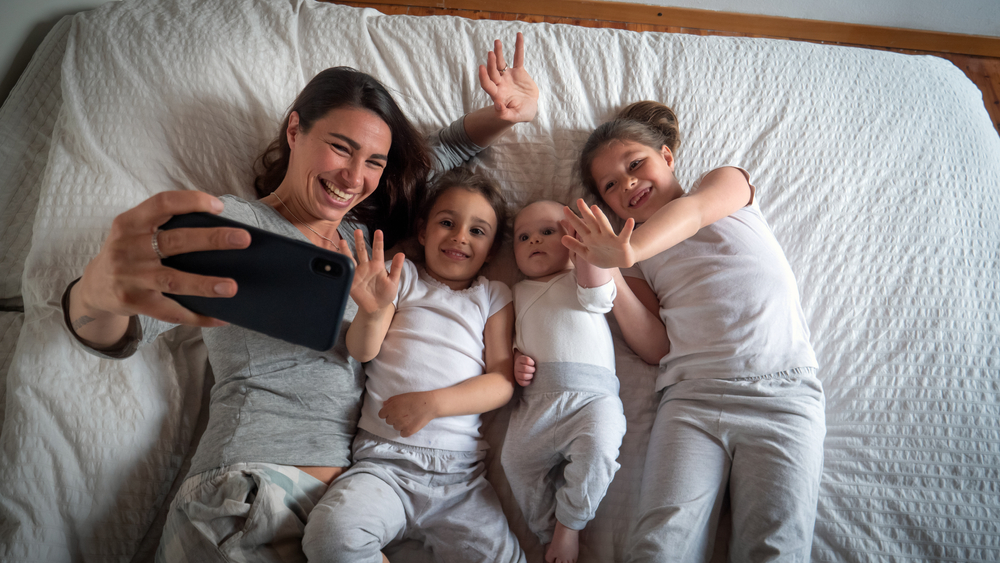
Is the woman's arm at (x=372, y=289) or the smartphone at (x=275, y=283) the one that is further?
the woman's arm at (x=372, y=289)

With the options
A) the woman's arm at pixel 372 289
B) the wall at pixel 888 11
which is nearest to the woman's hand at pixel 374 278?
the woman's arm at pixel 372 289

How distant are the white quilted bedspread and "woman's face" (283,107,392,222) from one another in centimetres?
27

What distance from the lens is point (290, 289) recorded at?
2.18 feet

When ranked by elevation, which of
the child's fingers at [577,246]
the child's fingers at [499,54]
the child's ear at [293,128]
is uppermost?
the child's fingers at [499,54]

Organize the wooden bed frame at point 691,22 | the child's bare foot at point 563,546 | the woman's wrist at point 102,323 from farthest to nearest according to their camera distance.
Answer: the wooden bed frame at point 691,22, the child's bare foot at point 563,546, the woman's wrist at point 102,323

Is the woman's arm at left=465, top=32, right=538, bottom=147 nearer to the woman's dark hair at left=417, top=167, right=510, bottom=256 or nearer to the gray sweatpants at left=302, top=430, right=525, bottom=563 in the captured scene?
the woman's dark hair at left=417, top=167, right=510, bottom=256

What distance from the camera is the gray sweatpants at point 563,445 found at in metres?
0.93

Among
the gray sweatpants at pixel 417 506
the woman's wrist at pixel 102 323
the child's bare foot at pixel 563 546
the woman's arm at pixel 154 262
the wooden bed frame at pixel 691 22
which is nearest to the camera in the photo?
the woman's arm at pixel 154 262

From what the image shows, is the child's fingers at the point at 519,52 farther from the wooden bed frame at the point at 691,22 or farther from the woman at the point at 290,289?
the wooden bed frame at the point at 691,22

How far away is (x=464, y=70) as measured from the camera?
1369 mm

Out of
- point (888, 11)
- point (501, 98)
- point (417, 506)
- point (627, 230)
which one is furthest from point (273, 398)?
point (888, 11)

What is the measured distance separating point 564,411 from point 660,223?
41cm

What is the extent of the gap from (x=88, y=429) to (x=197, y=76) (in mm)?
792

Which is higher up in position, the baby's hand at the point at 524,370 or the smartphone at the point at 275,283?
the smartphone at the point at 275,283
